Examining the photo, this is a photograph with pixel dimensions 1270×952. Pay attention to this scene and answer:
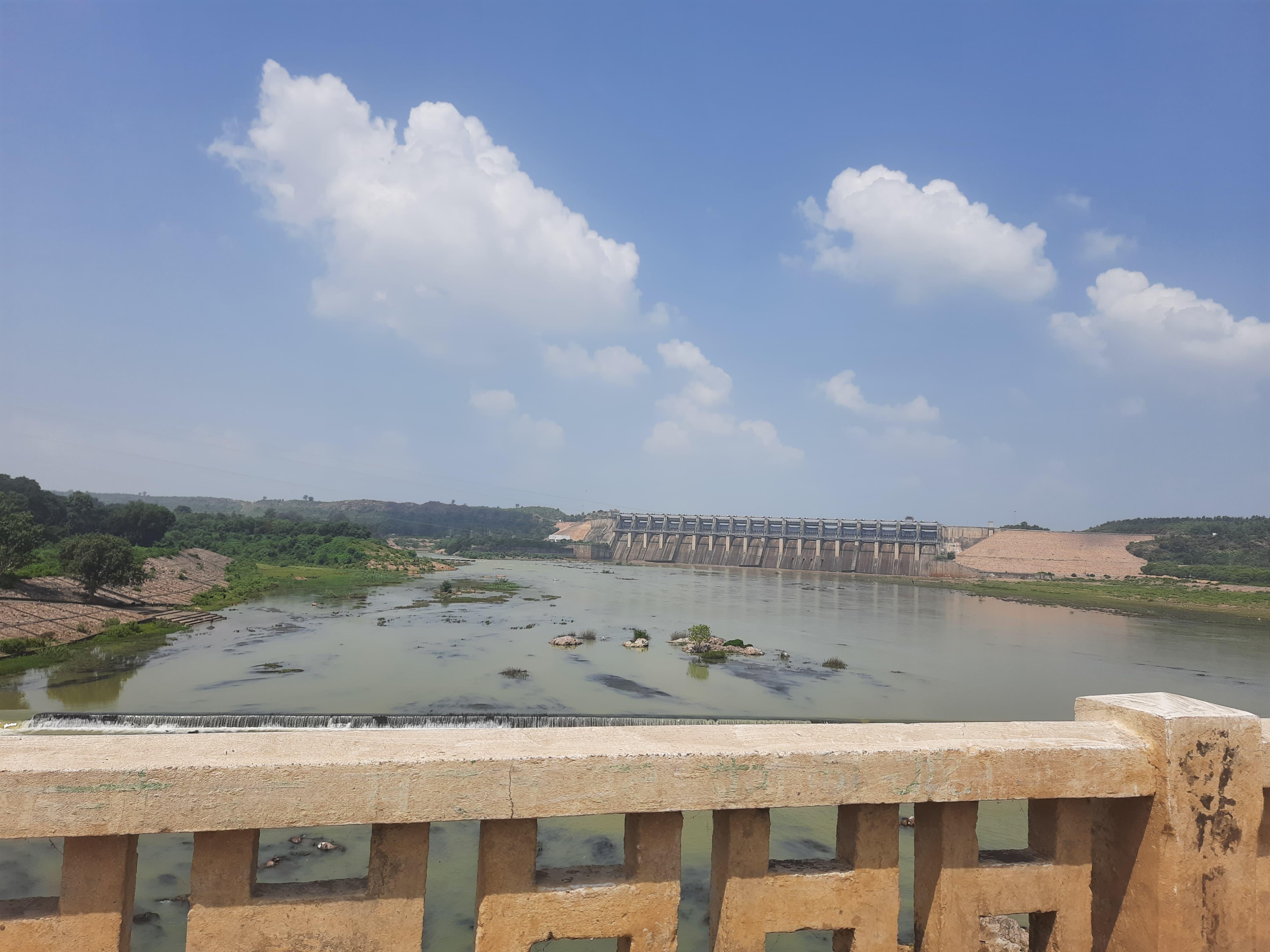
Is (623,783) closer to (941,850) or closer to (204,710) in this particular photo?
(941,850)

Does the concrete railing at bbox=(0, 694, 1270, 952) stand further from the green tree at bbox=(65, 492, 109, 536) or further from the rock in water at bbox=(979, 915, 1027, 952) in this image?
the green tree at bbox=(65, 492, 109, 536)

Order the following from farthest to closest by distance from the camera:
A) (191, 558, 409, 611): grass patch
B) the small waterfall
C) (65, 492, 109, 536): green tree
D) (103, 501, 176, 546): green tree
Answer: (65, 492, 109, 536): green tree, (103, 501, 176, 546): green tree, (191, 558, 409, 611): grass patch, the small waterfall

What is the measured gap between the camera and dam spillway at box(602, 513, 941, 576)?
262 feet

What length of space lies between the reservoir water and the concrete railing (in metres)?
5.63

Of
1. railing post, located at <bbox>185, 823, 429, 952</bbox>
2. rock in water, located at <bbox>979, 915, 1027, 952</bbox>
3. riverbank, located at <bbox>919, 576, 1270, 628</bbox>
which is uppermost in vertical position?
railing post, located at <bbox>185, 823, 429, 952</bbox>

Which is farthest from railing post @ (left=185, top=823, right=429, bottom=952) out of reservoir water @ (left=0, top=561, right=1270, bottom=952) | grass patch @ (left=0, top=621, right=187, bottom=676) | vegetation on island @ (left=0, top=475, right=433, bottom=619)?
vegetation on island @ (left=0, top=475, right=433, bottom=619)

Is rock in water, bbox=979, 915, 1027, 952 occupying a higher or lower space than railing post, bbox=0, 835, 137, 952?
lower

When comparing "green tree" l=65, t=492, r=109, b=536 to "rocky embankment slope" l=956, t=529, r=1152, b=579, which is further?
"rocky embankment slope" l=956, t=529, r=1152, b=579

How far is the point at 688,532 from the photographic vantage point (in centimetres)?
9456

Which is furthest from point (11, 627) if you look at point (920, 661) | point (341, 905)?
point (920, 661)

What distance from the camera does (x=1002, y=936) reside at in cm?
618

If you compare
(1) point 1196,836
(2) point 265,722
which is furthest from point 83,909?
(2) point 265,722

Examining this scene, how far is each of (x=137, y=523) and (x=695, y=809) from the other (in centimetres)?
5700

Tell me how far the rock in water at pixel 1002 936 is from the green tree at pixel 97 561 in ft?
103
